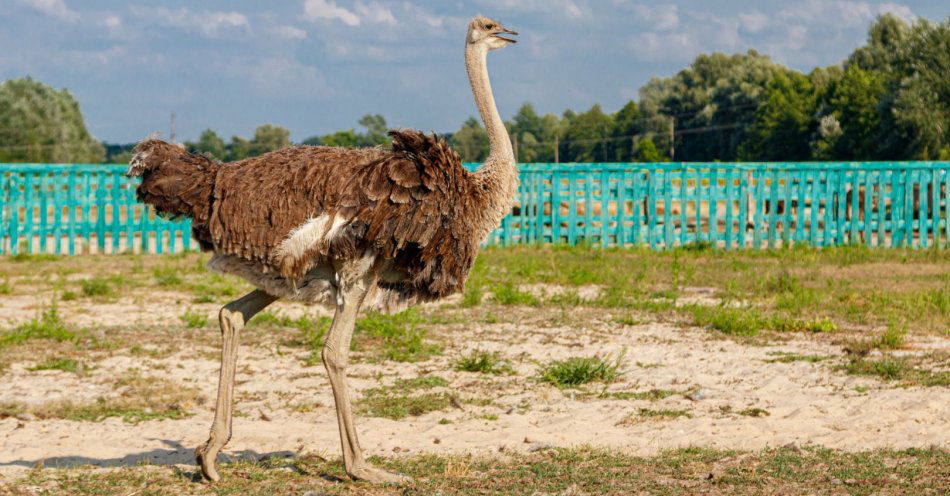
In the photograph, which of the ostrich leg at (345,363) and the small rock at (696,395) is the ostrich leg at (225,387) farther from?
the small rock at (696,395)

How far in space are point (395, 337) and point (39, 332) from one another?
2817mm

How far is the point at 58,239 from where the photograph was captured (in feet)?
57.0

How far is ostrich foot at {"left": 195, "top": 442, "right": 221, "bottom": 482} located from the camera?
17.1 ft

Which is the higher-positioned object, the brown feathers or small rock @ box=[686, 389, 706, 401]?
the brown feathers

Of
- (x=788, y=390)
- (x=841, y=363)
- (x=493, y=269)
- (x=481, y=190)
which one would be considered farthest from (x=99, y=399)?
(x=493, y=269)

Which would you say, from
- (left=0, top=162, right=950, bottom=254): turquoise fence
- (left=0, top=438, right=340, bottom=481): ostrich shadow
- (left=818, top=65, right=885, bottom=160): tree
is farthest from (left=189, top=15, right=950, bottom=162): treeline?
(left=0, top=438, right=340, bottom=481): ostrich shadow

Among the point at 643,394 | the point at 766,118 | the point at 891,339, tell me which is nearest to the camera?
the point at 643,394

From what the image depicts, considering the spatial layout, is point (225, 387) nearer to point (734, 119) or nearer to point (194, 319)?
point (194, 319)

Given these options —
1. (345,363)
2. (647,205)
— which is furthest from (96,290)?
(647,205)

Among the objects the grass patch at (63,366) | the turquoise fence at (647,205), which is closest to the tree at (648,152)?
the turquoise fence at (647,205)

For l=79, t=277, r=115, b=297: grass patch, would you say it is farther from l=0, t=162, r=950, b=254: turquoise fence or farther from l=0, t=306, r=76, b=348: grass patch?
l=0, t=162, r=950, b=254: turquoise fence

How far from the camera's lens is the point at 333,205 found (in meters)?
5.15

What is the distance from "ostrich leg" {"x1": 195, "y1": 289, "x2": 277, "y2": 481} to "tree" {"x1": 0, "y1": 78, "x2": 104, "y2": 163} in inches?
1732

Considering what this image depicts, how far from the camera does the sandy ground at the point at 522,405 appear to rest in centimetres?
607
